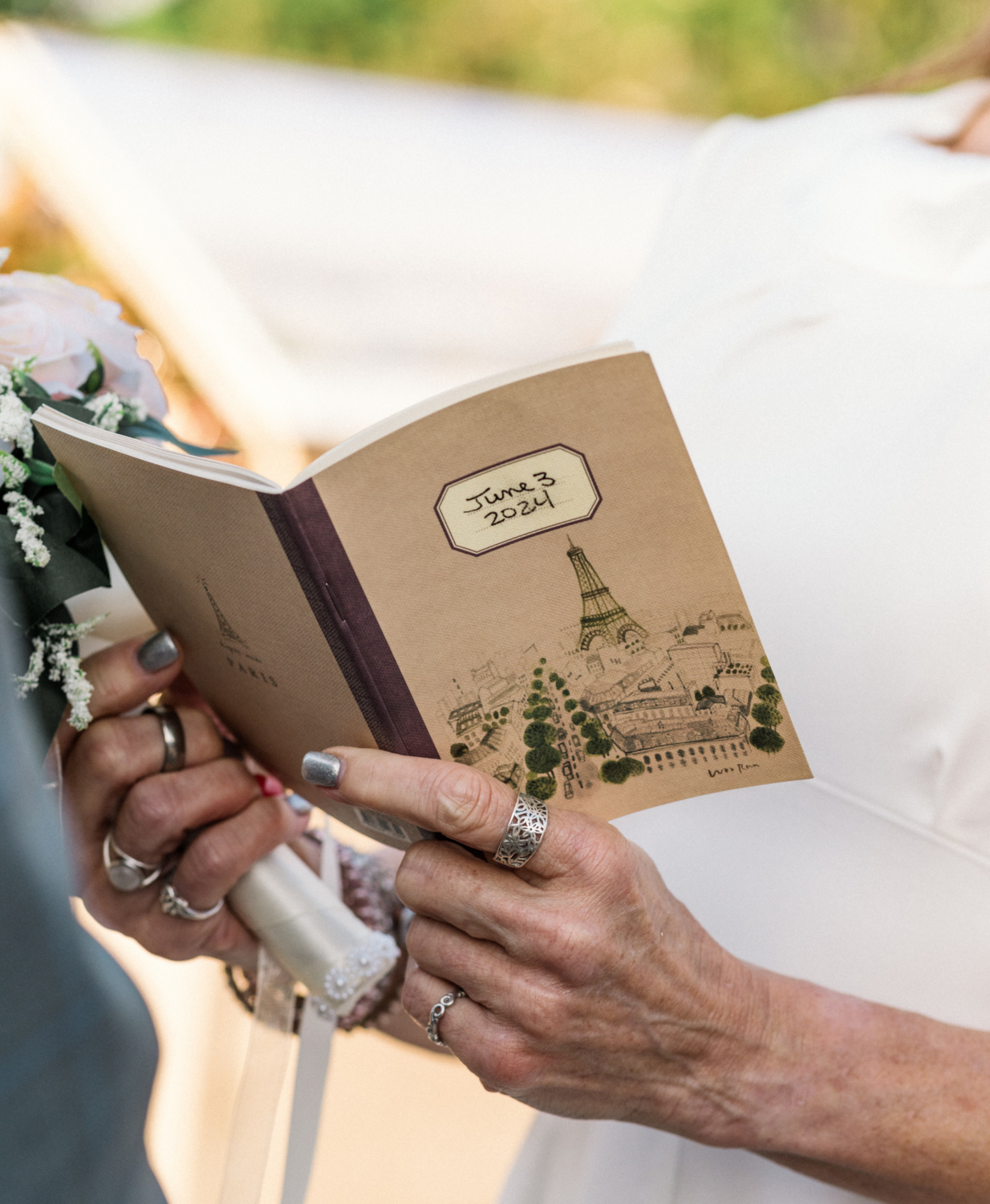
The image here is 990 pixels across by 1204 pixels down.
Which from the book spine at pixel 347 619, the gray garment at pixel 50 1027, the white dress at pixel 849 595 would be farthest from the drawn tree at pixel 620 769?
the gray garment at pixel 50 1027

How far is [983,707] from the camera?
2.58ft

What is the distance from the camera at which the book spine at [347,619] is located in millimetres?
599

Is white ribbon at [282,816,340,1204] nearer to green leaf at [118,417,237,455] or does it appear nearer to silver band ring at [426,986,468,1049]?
silver band ring at [426,986,468,1049]

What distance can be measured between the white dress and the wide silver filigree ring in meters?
0.34

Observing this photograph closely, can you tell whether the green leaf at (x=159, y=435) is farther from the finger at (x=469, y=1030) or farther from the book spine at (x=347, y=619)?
the finger at (x=469, y=1030)

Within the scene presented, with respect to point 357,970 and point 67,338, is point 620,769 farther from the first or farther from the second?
point 67,338

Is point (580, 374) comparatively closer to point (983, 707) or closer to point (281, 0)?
point (983, 707)

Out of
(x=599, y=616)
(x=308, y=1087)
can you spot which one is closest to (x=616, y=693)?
(x=599, y=616)

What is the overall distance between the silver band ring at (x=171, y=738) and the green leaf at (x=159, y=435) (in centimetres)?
23

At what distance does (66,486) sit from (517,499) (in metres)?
0.36

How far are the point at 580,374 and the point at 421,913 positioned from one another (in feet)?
1.30

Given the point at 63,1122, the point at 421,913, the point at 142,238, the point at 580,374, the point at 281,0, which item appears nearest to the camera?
the point at 63,1122

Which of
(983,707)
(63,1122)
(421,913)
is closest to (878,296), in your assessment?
(983,707)

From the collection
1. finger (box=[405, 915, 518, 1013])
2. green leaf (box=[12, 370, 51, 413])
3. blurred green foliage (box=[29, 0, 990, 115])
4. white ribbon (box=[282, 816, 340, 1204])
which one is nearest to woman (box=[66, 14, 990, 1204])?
finger (box=[405, 915, 518, 1013])
